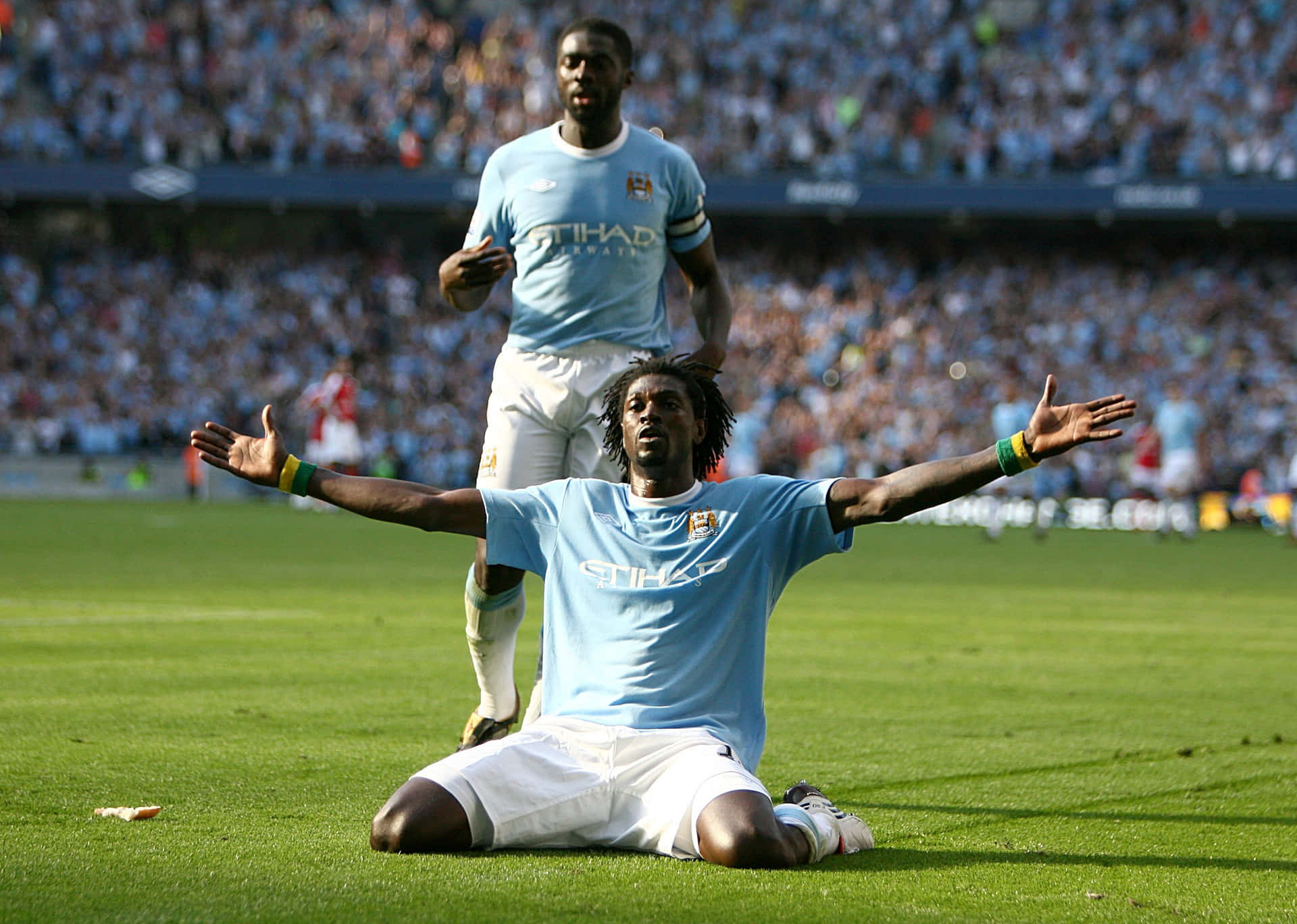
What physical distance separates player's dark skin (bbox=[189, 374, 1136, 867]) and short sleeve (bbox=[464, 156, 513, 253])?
165 cm

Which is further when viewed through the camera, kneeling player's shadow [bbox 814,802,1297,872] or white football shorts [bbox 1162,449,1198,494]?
white football shorts [bbox 1162,449,1198,494]

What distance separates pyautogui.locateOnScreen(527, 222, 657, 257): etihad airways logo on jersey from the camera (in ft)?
19.5

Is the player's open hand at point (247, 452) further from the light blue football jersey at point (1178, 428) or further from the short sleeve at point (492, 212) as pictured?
the light blue football jersey at point (1178, 428)

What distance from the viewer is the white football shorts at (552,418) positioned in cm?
595

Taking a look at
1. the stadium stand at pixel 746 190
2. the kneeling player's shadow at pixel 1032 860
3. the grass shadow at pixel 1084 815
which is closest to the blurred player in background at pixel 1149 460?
the stadium stand at pixel 746 190

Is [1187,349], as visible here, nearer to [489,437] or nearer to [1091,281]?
[1091,281]

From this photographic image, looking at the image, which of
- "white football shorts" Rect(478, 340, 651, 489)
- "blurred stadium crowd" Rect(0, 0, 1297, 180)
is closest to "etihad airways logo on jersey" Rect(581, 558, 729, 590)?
"white football shorts" Rect(478, 340, 651, 489)

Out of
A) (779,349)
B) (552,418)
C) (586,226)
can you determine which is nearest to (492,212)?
(586,226)

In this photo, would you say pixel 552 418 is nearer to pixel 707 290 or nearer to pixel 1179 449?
pixel 707 290

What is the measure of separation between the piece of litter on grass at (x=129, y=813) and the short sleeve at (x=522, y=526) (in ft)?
3.94

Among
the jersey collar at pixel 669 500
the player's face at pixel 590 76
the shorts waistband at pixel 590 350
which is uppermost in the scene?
the player's face at pixel 590 76

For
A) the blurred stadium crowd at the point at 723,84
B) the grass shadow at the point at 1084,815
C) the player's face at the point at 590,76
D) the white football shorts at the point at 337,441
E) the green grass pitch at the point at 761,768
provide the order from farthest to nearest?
the blurred stadium crowd at the point at 723,84, the white football shorts at the point at 337,441, the player's face at the point at 590,76, the grass shadow at the point at 1084,815, the green grass pitch at the point at 761,768

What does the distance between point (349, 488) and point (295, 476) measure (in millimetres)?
158

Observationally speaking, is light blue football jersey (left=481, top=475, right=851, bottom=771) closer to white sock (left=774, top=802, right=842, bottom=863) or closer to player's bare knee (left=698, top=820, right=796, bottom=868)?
white sock (left=774, top=802, right=842, bottom=863)
